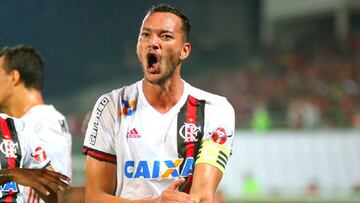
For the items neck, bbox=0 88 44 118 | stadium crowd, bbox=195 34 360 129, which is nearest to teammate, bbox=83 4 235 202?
neck, bbox=0 88 44 118

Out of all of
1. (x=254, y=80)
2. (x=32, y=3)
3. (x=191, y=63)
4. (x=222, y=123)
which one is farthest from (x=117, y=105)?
(x=191, y=63)

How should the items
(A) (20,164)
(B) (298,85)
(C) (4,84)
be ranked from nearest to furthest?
(A) (20,164)
(C) (4,84)
(B) (298,85)

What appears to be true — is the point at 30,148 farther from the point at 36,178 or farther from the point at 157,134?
the point at 157,134

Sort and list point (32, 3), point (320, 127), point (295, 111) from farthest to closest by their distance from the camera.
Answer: point (32, 3)
point (295, 111)
point (320, 127)

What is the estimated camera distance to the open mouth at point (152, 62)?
3.44 metres

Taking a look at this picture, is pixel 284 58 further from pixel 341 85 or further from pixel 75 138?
pixel 75 138

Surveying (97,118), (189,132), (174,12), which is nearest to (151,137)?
(189,132)

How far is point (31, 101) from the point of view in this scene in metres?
4.67

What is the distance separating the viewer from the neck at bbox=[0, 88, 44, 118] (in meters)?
4.62

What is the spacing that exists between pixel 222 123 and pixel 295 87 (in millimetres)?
15742

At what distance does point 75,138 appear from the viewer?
16609 millimetres

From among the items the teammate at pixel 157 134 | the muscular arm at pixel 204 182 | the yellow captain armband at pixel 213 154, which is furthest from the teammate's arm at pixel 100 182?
the yellow captain armband at pixel 213 154

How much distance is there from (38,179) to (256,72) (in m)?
18.5

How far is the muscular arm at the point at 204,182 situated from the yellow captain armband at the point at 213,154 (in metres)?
0.02
